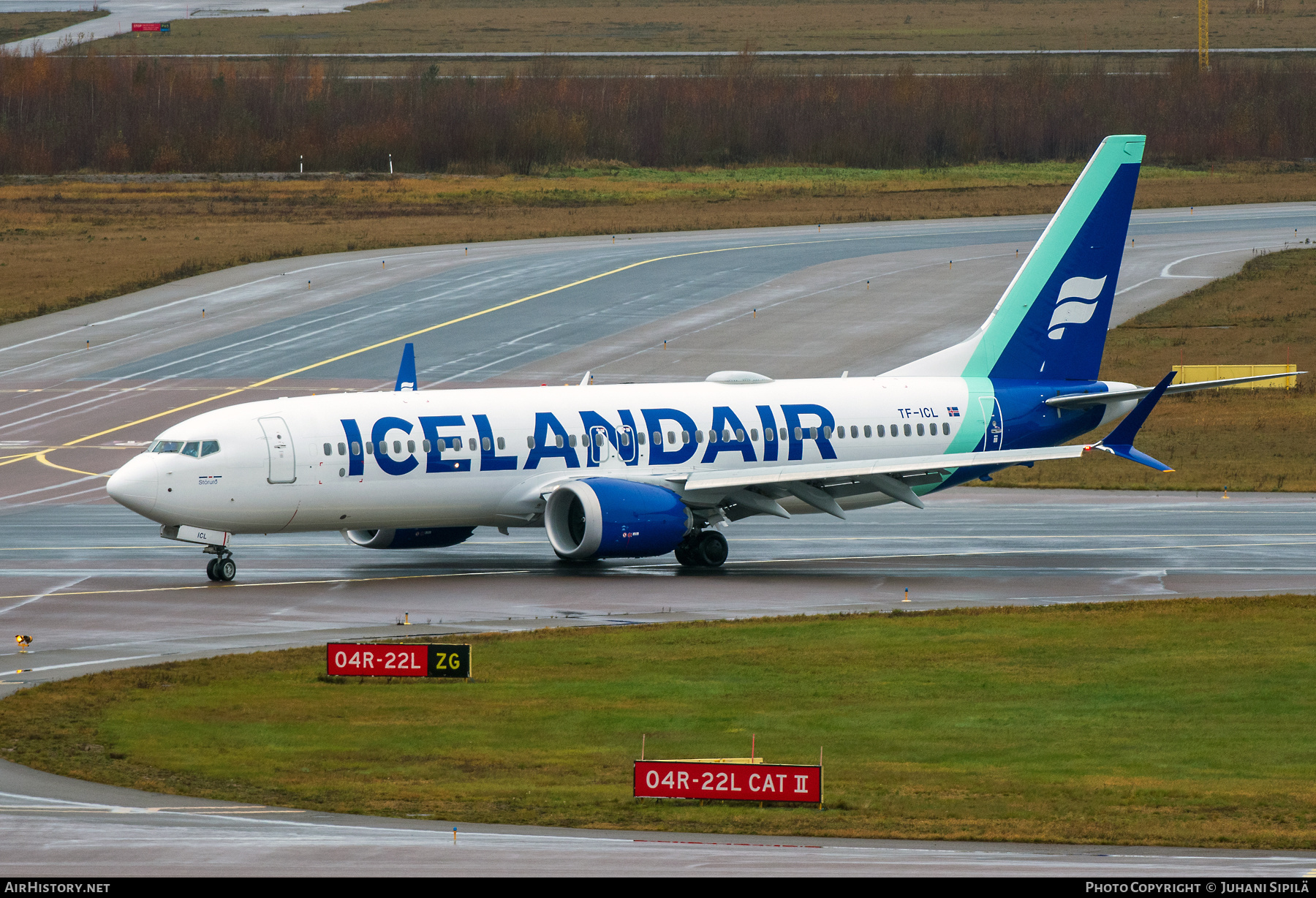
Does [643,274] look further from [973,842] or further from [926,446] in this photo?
[973,842]

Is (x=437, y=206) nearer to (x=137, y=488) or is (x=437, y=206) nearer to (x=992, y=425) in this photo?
(x=992, y=425)

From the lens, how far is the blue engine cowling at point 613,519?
43.4 m

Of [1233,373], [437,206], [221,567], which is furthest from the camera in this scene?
[437,206]

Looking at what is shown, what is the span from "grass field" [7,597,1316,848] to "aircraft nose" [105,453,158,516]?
33.1 feet

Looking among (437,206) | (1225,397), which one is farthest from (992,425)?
(437,206)

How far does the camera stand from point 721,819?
21.5m

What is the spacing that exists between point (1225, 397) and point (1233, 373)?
8.17 feet

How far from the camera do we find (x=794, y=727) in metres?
27.2

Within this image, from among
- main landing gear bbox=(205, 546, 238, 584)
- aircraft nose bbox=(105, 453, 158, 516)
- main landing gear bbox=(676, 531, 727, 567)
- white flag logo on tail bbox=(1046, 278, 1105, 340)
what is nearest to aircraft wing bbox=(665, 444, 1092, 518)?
main landing gear bbox=(676, 531, 727, 567)

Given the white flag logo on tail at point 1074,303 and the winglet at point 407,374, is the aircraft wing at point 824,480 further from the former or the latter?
the winglet at point 407,374

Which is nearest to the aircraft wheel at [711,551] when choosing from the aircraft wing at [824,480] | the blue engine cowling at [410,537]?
the aircraft wing at [824,480]

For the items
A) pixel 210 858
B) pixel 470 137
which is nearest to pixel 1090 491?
pixel 210 858

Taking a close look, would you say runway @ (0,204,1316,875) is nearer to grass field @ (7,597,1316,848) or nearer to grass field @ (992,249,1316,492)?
grass field @ (7,597,1316,848)

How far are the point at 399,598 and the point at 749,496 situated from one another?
1045cm
